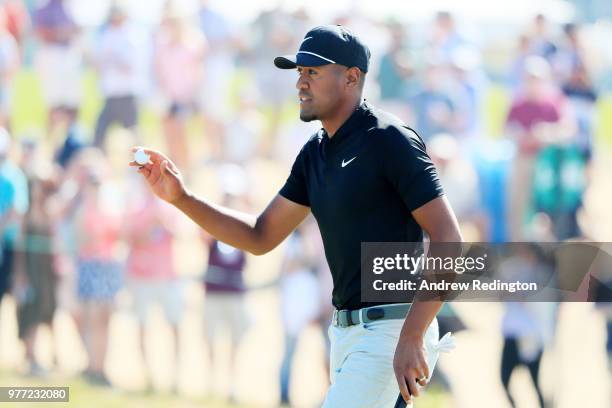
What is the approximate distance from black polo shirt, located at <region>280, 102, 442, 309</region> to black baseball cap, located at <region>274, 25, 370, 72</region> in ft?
0.66

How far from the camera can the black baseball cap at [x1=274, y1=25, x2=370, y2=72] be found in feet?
Answer: 16.1

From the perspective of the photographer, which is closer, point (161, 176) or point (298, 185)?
point (161, 176)

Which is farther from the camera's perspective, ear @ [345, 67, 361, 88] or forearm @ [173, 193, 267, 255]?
forearm @ [173, 193, 267, 255]

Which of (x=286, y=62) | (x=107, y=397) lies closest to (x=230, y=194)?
(x=107, y=397)

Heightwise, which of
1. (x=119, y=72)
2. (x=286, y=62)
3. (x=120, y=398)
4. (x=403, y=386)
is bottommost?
(x=120, y=398)

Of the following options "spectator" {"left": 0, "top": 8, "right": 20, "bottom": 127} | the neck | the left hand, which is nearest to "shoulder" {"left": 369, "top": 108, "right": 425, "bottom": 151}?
the neck

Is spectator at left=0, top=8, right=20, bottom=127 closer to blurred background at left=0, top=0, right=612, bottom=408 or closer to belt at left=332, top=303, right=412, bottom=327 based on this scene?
blurred background at left=0, top=0, right=612, bottom=408

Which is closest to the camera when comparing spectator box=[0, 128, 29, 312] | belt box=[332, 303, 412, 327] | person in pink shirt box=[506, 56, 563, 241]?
belt box=[332, 303, 412, 327]

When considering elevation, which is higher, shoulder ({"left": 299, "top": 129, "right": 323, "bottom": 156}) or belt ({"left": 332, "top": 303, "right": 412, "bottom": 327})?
shoulder ({"left": 299, "top": 129, "right": 323, "bottom": 156})

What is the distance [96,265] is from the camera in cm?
1012

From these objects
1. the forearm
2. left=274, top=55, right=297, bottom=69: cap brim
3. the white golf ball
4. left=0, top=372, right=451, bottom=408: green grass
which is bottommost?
left=0, top=372, right=451, bottom=408: green grass

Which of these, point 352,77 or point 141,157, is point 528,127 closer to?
point 352,77

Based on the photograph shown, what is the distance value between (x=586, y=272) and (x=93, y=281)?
4.05 meters

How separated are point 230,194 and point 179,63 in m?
2.93
